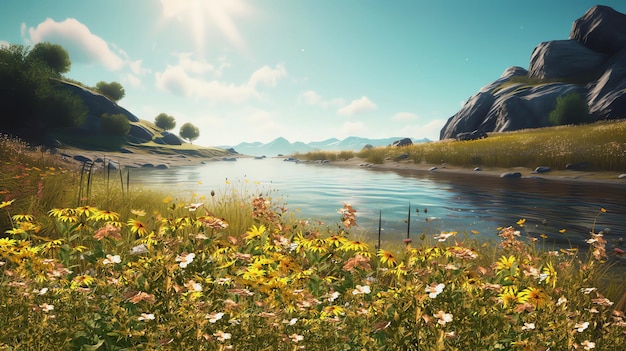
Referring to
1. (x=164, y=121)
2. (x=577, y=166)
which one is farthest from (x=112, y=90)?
(x=577, y=166)

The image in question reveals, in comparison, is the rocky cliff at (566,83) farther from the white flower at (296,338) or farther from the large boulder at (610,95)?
the white flower at (296,338)

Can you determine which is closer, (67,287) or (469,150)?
(67,287)

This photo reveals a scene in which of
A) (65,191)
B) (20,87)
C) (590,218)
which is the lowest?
(590,218)

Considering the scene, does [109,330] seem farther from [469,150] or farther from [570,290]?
[469,150]

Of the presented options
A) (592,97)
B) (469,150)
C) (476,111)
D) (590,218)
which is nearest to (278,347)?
(590,218)

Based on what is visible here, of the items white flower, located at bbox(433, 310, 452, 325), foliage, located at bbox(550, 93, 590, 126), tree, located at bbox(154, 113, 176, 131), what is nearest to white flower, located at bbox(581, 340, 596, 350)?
white flower, located at bbox(433, 310, 452, 325)

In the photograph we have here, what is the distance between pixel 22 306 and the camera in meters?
2.63

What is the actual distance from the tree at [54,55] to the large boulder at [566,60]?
9445 cm

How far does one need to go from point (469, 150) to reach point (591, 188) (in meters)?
13.2

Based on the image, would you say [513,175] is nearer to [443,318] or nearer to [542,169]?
[542,169]

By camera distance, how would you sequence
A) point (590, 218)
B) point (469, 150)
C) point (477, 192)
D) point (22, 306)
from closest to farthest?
point (22, 306)
point (590, 218)
point (477, 192)
point (469, 150)

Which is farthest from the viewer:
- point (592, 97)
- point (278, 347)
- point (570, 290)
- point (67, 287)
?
point (592, 97)

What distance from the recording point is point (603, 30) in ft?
218

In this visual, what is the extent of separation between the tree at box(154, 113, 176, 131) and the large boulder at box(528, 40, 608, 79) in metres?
105
